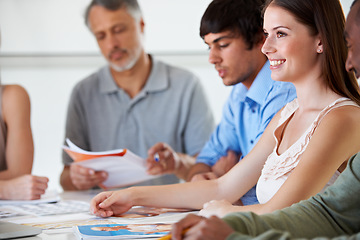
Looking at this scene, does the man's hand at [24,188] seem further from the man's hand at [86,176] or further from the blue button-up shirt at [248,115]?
the blue button-up shirt at [248,115]

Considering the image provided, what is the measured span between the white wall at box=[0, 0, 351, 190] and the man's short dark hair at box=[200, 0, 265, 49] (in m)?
1.88

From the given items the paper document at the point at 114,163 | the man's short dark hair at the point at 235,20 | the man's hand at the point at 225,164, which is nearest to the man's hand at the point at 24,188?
the paper document at the point at 114,163

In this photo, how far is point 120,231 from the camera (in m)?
1.14

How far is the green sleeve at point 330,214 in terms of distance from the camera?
935 mm

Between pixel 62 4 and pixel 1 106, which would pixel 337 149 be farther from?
pixel 62 4

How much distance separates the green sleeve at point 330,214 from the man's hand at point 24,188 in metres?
1.12

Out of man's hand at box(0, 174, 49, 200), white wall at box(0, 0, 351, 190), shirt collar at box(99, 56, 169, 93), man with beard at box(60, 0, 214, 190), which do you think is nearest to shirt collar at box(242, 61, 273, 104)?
man's hand at box(0, 174, 49, 200)

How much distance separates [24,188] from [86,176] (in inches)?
11.0

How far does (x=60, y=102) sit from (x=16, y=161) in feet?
5.92

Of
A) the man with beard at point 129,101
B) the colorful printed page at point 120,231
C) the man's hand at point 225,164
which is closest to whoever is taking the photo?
the colorful printed page at point 120,231

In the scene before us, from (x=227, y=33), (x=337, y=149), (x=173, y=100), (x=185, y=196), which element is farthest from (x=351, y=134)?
(x=173, y=100)

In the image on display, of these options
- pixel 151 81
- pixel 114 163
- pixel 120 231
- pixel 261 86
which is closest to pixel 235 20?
pixel 261 86

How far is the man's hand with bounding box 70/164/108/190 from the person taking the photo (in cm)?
199

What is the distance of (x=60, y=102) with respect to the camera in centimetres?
381
